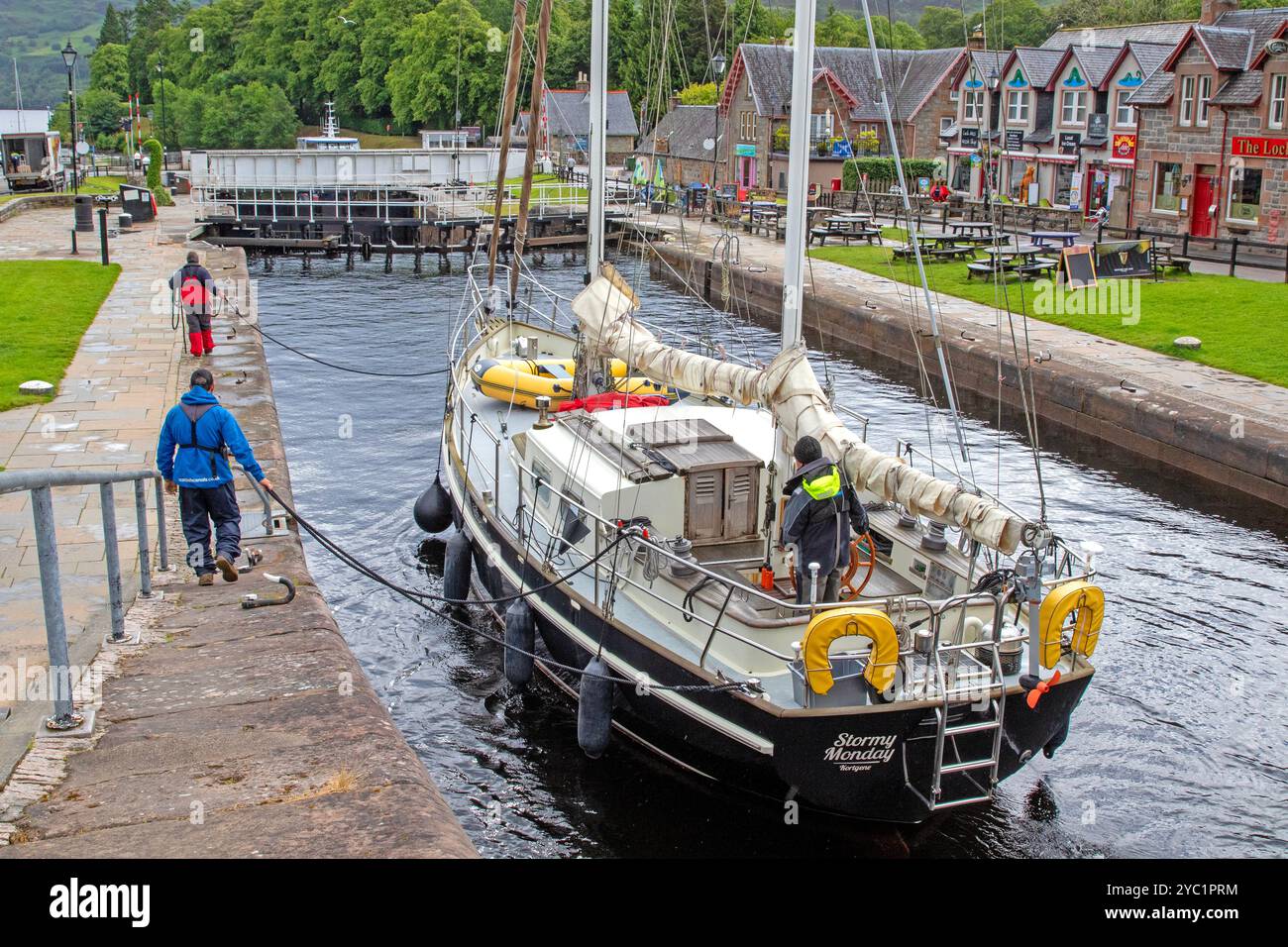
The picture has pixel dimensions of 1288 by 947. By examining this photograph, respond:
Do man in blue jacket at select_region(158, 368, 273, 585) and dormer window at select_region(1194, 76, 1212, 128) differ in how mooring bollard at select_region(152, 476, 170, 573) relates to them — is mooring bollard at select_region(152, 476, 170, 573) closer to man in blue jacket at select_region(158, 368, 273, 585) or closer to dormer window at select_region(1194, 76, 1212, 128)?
man in blue jacket at select_region(158, 368, 273, 585)

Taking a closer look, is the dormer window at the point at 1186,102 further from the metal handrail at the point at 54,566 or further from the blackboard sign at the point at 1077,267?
the metal handrail at the point at 54,566

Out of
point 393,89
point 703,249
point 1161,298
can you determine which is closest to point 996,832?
point 1161,298

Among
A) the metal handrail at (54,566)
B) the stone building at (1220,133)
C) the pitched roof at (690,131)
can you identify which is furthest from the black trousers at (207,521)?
the pitched roof at (690,131)

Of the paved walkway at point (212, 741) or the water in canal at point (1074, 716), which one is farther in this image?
the water in canal at point (1074, 716)

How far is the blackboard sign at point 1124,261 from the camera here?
34.3 m

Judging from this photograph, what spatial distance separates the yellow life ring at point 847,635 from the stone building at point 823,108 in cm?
5680

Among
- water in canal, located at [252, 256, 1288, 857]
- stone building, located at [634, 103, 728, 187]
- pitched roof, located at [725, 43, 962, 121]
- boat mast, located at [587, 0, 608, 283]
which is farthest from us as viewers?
stone building, located at [634, 103, 728, 187]

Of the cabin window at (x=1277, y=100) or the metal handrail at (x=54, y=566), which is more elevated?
the cabin window at (x=1277, y=100)

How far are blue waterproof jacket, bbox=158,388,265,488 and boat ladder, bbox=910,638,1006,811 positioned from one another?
6.47 meters

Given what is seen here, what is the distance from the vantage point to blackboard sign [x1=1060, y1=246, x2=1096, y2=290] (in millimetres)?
33219

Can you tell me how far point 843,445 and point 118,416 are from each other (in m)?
12.3

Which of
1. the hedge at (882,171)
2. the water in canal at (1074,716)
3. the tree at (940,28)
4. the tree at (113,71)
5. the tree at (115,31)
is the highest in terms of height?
the tree at (115,31)

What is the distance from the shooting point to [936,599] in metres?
11.7

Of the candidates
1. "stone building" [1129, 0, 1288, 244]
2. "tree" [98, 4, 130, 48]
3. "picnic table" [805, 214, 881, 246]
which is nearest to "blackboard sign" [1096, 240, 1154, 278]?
"stone building" [1129, 0, 1288, 244]
